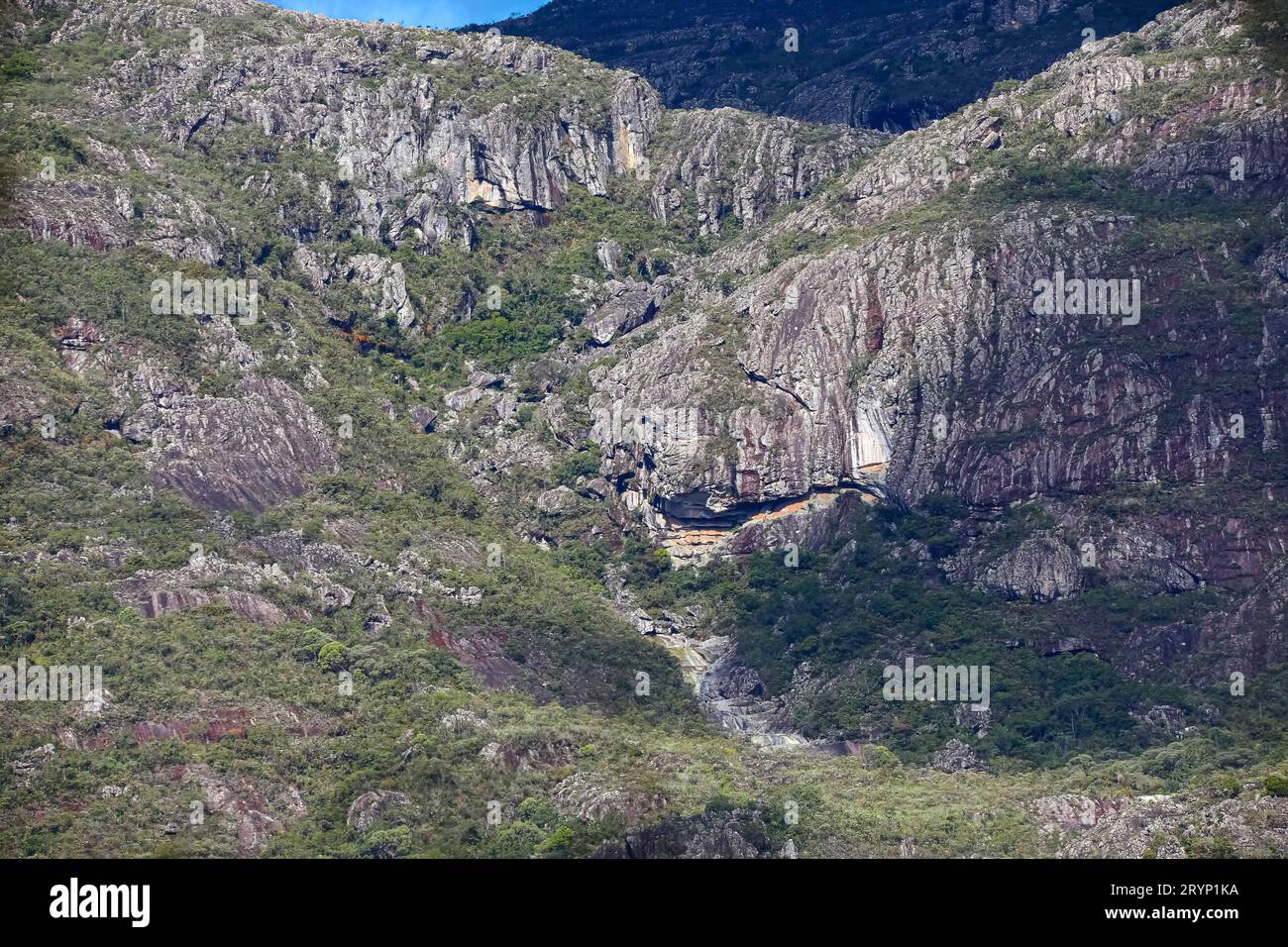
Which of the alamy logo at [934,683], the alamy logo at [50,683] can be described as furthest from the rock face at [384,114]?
the alamy logo at [50,683]

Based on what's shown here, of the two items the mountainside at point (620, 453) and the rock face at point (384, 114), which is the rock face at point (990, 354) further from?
the rock face at point (384, 114)

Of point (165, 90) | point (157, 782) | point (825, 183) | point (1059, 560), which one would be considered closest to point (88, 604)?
point (157, 782)

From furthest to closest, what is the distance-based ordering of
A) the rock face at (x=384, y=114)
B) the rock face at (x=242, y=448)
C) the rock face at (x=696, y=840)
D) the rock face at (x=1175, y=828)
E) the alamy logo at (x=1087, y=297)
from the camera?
the rock face at (x=384, y=114), the alamy logo at (x=1087, y=297), the rock face at (x=242, y=448), the rock face at (x=696, y=840), the rock face at (x=1175, y=828)

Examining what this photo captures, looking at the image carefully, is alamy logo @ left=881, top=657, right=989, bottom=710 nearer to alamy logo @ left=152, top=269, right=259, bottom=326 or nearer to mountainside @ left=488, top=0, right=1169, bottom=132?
alamy logo @ left=152, top=269, right=259, bottom=326

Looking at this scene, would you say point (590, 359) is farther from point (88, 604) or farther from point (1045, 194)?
point (88, 604)

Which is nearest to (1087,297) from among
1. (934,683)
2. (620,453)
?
(934,683)

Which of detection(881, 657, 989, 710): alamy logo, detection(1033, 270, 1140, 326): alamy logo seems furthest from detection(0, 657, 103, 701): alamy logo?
detection(1033, 270, 1140, 326): alamy logo

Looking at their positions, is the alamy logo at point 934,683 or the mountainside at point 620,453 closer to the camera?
the mountainside at point 620,453

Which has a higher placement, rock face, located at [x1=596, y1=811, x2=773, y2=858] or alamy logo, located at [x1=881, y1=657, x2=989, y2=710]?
alamy logo, located at [x1=881, y1=657, x2=989, y2=710]
